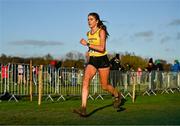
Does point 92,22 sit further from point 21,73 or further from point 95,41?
point 21,73

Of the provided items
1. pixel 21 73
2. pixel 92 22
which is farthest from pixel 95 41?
pixel 21 73

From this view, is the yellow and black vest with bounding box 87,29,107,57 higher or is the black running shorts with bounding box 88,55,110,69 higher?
the yellow and black vest with bounding box 87,29,107,57

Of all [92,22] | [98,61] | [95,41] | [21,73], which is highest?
[92,22]

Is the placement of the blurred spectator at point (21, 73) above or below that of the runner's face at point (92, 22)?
below

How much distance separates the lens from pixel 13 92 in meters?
17.2

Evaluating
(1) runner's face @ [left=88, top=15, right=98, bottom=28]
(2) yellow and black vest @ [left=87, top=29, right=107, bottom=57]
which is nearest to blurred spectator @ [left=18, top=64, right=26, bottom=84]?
(2) yellow and black vest @ [left=87, top=29, right=107, bottom=57]

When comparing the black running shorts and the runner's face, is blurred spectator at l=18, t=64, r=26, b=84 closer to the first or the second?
the black running shorts

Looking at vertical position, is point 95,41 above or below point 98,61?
above

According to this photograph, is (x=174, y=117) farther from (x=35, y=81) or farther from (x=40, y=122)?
(x=35, y=81)

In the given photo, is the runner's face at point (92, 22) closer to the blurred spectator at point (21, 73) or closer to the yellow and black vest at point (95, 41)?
the yellow and black vest at point (95, 41)

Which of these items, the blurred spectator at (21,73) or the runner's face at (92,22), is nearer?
the runner's face at (92,22)

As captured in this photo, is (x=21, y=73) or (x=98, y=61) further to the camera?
(x=21, y=73)

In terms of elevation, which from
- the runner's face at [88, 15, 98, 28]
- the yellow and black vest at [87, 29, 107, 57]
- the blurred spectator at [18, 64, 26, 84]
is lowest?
the blurred spectator at [18, 64, 26, 84]

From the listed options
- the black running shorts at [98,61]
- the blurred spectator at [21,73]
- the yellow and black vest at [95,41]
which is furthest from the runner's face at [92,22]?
the blurred spectator at [21,73]
